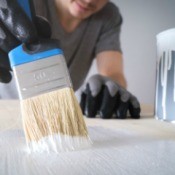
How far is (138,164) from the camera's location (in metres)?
0.27

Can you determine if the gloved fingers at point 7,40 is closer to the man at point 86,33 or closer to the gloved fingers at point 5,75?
the gloved fingers at point 5,75

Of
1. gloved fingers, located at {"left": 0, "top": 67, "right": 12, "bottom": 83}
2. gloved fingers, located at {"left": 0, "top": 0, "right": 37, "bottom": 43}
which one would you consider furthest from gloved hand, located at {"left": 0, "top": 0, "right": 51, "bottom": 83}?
gloved fingers, located at {"left": 0, "top": 67, "right": 12, "bottom": 83}

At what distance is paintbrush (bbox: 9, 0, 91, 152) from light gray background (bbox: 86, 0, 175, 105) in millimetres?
445

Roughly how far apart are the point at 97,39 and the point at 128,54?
0.10 metres

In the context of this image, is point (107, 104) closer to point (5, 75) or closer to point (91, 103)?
point (91, 103)

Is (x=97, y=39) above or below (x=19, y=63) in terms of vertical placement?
below

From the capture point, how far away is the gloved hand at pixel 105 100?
1.80 ft

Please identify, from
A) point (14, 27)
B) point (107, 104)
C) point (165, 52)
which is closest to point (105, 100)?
point (107, 104)

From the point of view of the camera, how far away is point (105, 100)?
21.7 inches

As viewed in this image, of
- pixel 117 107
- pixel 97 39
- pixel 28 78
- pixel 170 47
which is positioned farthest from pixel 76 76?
pixel 28 78

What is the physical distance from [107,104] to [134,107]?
0.07m

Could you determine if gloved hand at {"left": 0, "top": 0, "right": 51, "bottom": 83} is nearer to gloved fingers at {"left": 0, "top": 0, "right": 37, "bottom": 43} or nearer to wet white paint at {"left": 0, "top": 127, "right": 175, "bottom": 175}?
gloved fingers at {"left": 0, "top": 0, "right": 37, "bottom": 43}

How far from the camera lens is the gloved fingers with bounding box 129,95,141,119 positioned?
1.92 ft

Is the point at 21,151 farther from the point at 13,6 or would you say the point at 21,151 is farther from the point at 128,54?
the point at 128,54
